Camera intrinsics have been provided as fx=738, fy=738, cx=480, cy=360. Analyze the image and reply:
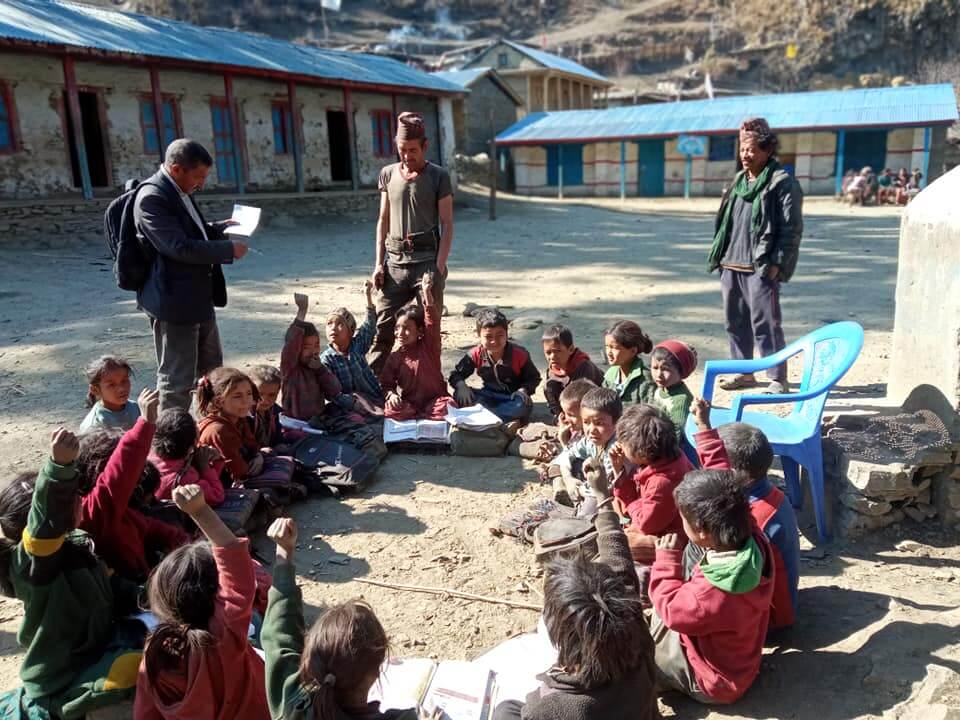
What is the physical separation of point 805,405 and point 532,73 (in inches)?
1255

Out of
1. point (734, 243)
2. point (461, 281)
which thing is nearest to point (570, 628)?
point (734, 243)

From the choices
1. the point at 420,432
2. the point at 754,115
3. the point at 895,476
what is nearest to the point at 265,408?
the point at 420,432

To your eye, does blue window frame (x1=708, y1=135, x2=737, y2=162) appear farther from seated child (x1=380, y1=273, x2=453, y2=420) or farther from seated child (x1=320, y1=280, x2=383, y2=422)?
seated child (x1=320, y1=280, x2=383, y2=422)

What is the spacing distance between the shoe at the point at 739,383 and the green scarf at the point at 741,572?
347cm

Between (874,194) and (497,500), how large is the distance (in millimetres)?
22045

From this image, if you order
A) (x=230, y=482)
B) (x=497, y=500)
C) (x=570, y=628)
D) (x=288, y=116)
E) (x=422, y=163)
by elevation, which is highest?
(x=288, y=116)

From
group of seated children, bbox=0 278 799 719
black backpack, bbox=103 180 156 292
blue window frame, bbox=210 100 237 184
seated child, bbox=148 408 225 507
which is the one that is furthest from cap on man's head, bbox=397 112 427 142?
blue window frame, bbox=210 100 237 184

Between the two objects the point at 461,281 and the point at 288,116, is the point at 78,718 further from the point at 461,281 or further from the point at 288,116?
the point at 288,116

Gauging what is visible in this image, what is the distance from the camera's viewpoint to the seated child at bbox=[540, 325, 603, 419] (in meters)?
4.49

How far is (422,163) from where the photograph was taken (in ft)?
16.0

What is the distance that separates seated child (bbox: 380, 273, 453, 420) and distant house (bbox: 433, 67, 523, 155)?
73.8ft

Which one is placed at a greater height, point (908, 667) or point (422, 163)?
point (422, 163)

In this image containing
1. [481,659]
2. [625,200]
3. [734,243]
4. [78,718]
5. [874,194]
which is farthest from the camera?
[625,200]

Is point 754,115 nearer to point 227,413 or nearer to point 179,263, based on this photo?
point 179,263
